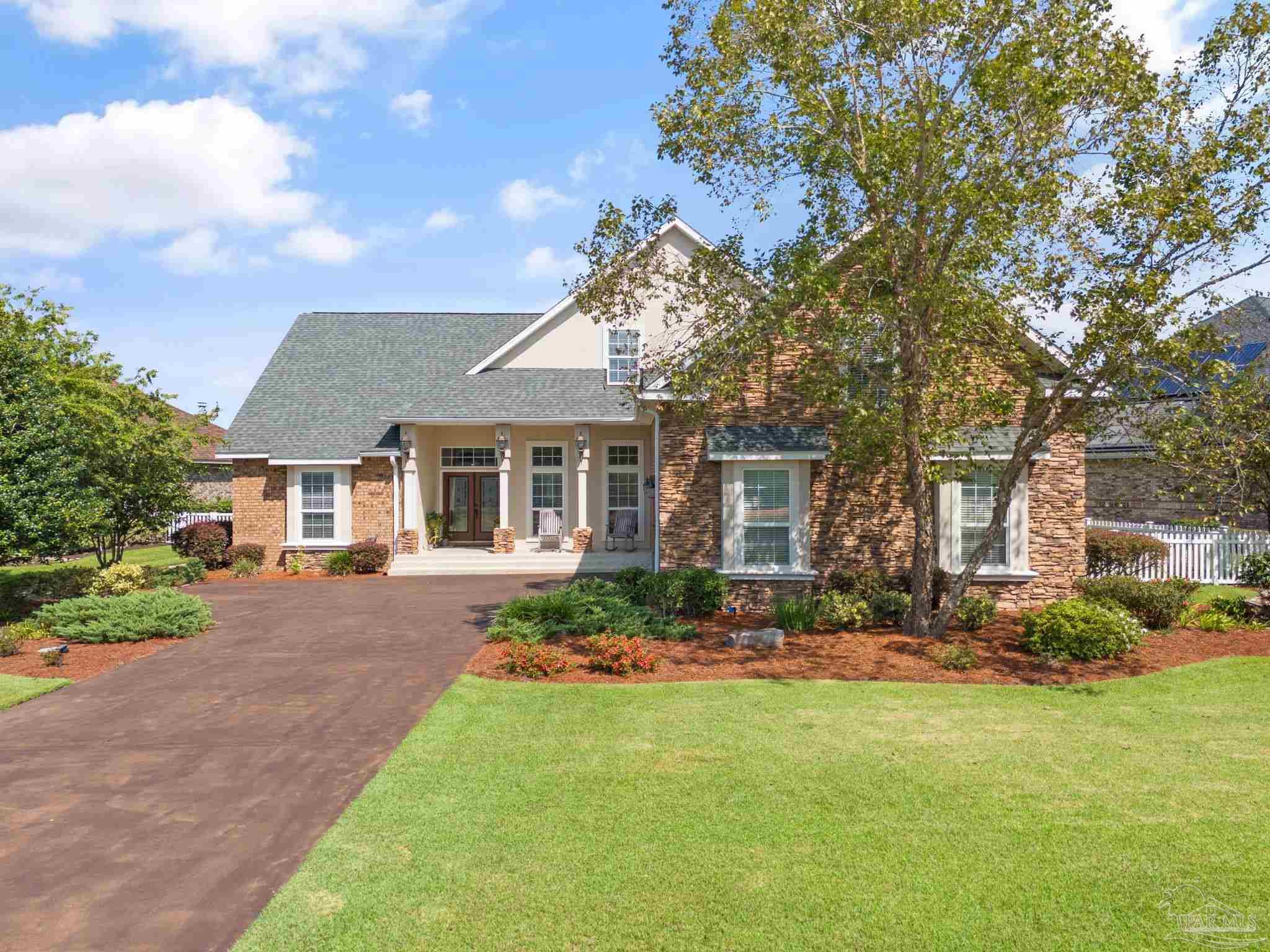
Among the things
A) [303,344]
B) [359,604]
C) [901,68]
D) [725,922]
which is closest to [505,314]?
[303,344]

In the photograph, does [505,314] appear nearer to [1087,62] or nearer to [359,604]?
[359,604]

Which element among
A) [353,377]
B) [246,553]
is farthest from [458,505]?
[246,553]

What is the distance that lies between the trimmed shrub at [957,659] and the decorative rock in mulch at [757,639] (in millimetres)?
2142

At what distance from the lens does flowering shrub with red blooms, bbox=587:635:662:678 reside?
403 inches

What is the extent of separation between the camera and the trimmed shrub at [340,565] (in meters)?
20.3

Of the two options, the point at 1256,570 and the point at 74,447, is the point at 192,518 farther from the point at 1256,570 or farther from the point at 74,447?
the point at 1256,570

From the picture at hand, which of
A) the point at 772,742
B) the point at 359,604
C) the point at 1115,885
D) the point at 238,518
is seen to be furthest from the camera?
the point at 238,518

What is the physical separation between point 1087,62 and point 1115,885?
29.9ft

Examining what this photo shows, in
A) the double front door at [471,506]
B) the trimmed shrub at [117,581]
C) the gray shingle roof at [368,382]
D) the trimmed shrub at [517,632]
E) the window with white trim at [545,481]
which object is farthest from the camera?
the double front door at [471,506]

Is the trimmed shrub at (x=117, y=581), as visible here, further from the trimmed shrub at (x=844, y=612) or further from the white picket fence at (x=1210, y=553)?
the white picket fence at (x=1210, y=553)

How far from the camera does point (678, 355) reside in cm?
1245

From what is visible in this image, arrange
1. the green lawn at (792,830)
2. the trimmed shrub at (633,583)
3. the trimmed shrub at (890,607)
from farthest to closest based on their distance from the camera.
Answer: the trimmed shrub at (633,583) < the trimmed shrub at (890,607) < the green lawn at (792,830)

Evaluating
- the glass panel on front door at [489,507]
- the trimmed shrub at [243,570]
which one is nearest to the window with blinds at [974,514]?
the glass panel on front door at [489,507]

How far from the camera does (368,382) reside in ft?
78.4
